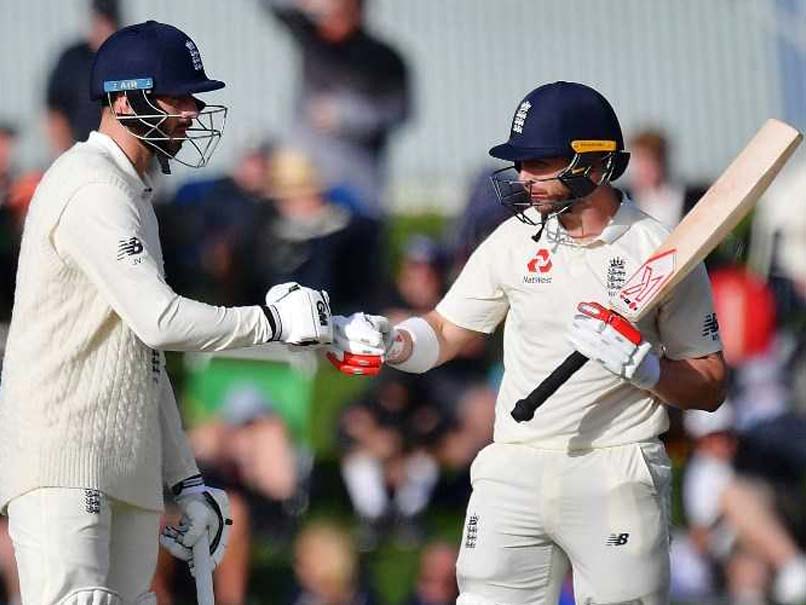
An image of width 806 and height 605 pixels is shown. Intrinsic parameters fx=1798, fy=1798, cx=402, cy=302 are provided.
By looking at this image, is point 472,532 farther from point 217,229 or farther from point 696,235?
point 217,229

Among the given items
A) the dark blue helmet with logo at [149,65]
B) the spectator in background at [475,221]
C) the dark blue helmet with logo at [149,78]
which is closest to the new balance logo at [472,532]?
the dark blue helmet with logo at [149,78]

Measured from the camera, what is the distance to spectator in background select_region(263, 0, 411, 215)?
799cm

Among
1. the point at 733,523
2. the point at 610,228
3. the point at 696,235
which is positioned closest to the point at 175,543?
the point at 610,228

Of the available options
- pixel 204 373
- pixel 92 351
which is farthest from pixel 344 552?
pixel 92 351

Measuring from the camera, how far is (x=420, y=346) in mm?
4883

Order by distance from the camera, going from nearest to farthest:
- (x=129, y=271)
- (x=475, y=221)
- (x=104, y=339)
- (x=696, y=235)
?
A: (x=129, y=271)
(x=104, y=339)
(x=696, y=235)
(x=475, y=221)

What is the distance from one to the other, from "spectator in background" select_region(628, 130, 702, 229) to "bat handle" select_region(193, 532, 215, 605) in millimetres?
3551

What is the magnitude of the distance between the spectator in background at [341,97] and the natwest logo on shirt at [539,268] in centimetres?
335

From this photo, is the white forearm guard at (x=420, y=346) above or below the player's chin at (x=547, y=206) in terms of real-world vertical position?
below

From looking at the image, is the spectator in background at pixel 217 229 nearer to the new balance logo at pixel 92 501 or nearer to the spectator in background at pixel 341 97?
the spectator in background at pixel 341 97

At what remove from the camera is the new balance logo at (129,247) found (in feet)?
13.6

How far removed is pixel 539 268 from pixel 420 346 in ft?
1.41

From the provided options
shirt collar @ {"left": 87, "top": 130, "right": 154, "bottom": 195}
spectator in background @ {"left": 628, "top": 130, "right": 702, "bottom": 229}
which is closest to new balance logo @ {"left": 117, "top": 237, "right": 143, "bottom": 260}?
shirt collar @ {"left": 87, "top": 130, "right": 154, "bottom": 195}

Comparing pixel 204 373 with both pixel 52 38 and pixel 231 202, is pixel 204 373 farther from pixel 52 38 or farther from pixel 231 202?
pixel 52 38
